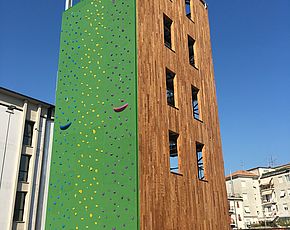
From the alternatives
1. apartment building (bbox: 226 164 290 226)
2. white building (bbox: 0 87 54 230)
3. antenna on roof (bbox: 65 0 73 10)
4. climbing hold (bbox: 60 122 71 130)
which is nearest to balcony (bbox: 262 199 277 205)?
apartment building (bbox: 226 164 290 226)

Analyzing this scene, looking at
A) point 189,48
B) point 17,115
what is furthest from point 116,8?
point 17,115

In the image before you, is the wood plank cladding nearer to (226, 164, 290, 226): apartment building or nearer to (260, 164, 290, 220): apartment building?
(260, 164, 290, 220): apartment building

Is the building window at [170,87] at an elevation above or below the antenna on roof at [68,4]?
below

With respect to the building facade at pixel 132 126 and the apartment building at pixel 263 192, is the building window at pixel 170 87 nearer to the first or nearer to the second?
the building facade at pixel 132 126

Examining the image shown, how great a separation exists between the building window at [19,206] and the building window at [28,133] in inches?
133

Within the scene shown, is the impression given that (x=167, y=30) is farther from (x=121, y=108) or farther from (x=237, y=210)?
(x=237, y=210)

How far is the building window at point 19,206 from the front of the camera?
19594mm

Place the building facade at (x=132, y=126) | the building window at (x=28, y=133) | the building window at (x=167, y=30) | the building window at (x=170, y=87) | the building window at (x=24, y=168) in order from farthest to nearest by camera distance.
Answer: the building window at (x=28, y=133), the building window at (x=24, y=168), the building window at (x=167, y=30), the building window at (x=170, y=87), the building facade at (x=132, y=126)

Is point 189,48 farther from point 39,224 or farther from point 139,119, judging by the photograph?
point 39,224

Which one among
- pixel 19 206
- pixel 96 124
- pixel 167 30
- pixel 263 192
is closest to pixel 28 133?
pixel 19 206

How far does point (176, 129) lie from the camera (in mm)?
11648

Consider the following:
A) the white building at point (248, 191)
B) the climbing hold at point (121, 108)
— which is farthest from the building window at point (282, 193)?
the climbing hold at point (121, 108)

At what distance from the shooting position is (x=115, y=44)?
12.0 meters

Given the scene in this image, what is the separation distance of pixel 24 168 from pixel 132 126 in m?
13.4
